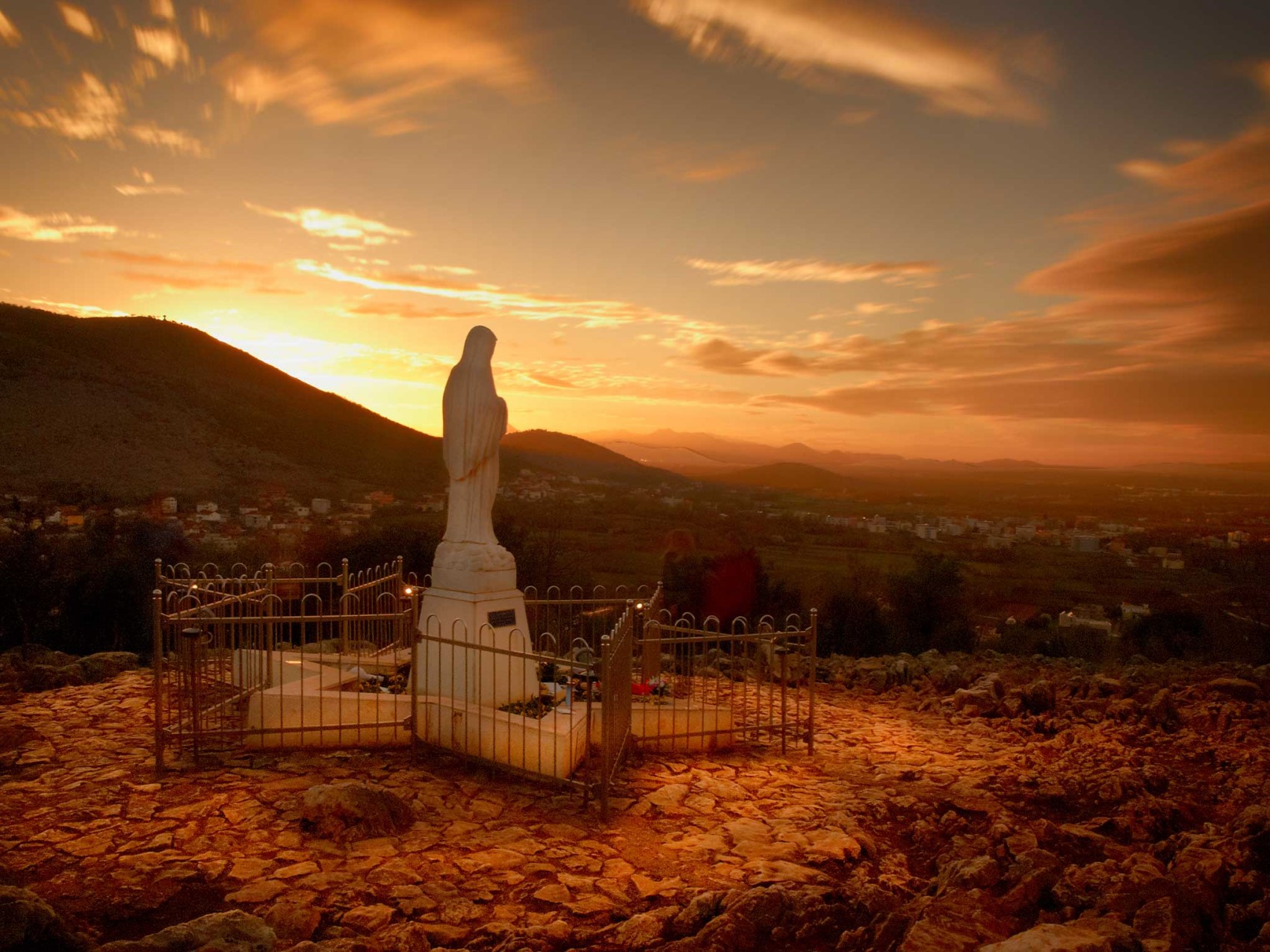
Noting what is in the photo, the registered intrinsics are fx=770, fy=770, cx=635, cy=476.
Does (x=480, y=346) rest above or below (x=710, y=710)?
above

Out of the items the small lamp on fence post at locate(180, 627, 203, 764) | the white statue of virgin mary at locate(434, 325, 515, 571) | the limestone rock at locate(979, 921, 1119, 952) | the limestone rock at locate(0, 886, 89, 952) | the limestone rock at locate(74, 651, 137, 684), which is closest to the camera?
the limestone rock at locate(979, 921, 1119, 952)

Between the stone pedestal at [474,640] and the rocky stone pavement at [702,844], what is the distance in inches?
32.3

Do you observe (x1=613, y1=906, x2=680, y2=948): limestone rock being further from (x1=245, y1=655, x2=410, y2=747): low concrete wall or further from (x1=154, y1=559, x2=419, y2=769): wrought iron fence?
(x1=245, y1=655, x2=410, y2=747): low concrete wall

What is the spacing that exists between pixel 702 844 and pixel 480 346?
5587mm

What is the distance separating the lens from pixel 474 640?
792 cm

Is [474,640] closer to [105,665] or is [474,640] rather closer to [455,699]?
[455,699]

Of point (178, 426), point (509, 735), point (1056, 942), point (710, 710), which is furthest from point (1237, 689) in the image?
point (178, 426)

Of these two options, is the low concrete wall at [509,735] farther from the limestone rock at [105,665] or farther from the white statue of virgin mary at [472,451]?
the limestone rock at [105,665]

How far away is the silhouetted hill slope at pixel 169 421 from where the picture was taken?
31219 mm

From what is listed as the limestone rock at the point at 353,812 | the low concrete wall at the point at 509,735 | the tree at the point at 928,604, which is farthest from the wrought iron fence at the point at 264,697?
the tree at the point at 928,604

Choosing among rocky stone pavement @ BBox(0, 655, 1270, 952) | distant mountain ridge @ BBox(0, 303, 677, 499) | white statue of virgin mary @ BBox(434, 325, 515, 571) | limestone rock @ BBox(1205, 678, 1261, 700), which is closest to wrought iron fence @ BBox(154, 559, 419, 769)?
rocky stone pavement @ BBox(0, 655, 1270, 952)

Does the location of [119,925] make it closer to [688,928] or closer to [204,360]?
[688,928]

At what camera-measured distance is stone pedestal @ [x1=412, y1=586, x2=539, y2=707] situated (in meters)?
7.75

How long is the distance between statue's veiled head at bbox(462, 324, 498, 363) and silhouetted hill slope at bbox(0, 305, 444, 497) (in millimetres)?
26736
